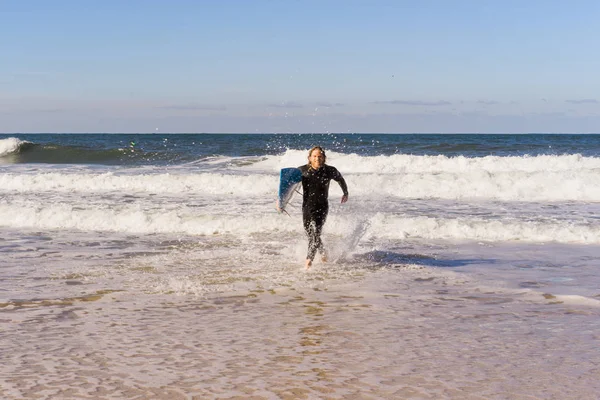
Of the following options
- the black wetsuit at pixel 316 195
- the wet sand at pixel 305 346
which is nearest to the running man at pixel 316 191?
the black wetsuit at pixel 316 195

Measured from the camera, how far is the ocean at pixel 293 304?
4633mm

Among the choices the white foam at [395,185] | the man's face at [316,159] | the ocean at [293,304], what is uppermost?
the man's face at [316,159]

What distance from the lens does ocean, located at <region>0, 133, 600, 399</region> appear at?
4.63 m

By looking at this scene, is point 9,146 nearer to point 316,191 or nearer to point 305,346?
point 316,191

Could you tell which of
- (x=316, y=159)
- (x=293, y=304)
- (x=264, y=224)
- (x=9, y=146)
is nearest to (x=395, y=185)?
(x=264, y=224)

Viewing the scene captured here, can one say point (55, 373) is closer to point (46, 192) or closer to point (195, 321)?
point (195, 321)

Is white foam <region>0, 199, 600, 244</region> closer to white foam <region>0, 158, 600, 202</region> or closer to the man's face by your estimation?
A: the man's face

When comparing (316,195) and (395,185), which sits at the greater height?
(316,195)

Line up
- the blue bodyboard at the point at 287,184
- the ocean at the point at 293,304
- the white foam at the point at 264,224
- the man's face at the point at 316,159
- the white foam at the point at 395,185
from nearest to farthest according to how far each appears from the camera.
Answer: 1. the ocean at the point at 293,304
2. the man's face at the point at 316,159
3. the blue bodyboard at the point at 287,184
4. the white foam at the point at 264,224
5. the white foam at the point at 395,185

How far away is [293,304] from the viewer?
702cm

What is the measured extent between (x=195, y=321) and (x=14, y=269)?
402 cm

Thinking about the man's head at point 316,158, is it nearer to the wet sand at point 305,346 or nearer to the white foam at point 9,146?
the wet sand at point 305,346

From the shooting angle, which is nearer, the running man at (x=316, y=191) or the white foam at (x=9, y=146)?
the running man at (x=316, y=191)

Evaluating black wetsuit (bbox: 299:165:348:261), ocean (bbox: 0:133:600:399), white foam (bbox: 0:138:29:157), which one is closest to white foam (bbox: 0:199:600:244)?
ocean (bbox: 0:133:600:399)
